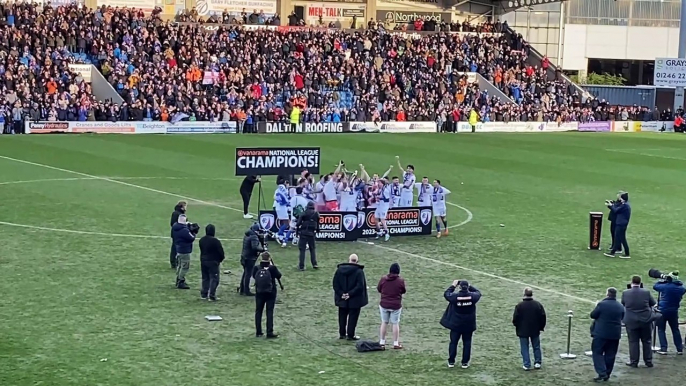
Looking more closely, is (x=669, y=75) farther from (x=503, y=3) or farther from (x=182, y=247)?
(x=182, y=247)

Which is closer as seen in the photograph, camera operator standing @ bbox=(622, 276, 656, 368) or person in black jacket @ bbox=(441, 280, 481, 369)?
person in black jacket @ bbox=(441, 280, 481, 369)

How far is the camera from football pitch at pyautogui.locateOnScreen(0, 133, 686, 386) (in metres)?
16.1

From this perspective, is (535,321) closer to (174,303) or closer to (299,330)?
(299,330)

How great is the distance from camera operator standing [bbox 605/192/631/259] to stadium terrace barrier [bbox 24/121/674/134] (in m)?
30.8

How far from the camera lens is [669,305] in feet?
56.7

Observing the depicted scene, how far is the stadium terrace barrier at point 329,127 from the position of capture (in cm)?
5100

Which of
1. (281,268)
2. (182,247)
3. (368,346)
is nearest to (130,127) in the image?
(281,268)

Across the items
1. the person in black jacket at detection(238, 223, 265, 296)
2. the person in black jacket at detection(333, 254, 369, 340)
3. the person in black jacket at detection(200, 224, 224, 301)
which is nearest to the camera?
the person in black jacket at detection(333, 254, 369, 340)

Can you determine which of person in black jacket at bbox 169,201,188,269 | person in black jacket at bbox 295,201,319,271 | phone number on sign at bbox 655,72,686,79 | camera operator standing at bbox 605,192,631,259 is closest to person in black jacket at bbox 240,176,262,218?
person in black jacket at bbox 169,201,188,269

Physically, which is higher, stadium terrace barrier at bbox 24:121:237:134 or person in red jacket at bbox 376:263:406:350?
stadium terrace barrier at bbox 24:121:237:134

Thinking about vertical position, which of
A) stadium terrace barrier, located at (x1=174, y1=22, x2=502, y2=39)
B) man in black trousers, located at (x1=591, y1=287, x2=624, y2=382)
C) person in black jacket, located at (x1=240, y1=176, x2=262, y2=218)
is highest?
stadium terrace barrier, located at (x1=174, y1=22, x2=502, y2=39)

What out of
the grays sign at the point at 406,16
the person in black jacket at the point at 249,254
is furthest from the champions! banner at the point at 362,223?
the grays sign at the point at 406,16

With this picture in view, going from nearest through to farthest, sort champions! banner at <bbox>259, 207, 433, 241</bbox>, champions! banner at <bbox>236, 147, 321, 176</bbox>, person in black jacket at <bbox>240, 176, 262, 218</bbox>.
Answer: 1. champions! banner at <bbox>259, 207, 433, 241</bbox>
2. champions! banner at <bbox>236, 147, 321, 176</bbox>
3. person in black jacket at <bbox>240, 176, 262, 218</bbox>

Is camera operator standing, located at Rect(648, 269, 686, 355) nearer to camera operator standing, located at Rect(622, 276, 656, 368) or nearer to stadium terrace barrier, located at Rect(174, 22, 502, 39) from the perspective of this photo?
camera operator standing, located at Rect(622, 276, 656, 368)
